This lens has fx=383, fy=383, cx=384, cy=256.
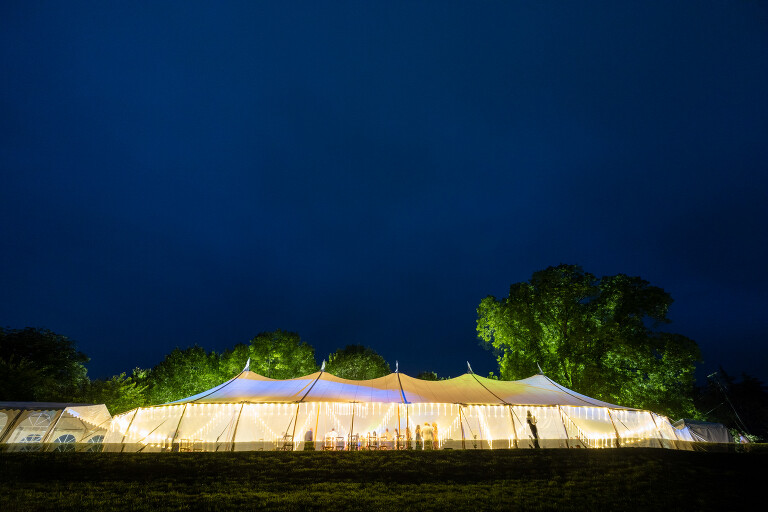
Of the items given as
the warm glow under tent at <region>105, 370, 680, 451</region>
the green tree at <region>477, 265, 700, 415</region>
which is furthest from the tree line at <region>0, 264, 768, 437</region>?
the warm glow under tent at <region>105, 370, 680, 451</region>

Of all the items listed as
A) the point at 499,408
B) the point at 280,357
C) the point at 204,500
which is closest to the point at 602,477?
the point at 499,408

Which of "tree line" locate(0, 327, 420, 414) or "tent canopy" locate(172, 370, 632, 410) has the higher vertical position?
"tree line" locate(0, 327, 420, 414)

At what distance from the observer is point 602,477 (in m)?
6.77

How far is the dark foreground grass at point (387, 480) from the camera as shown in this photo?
546 cm

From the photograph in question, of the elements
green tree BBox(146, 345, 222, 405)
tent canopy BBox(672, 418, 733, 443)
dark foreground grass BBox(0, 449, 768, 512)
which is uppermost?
green tree BBox(146, 345, 222, 405)

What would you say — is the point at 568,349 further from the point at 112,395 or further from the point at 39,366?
the point at 39,366

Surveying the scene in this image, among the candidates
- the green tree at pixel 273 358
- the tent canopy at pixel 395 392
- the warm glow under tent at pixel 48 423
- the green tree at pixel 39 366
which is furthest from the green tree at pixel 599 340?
the green tree at pixel 39 366

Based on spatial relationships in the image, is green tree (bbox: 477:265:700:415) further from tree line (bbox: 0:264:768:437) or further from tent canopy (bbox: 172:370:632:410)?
tent canopy (bbox: 172:370:632:410)

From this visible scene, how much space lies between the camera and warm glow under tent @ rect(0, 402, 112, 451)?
37.6 feet

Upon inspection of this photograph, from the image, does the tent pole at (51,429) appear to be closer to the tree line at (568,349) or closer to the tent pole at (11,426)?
the tent pole at (11,426)

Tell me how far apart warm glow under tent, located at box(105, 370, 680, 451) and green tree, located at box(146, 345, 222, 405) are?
15.2 metres

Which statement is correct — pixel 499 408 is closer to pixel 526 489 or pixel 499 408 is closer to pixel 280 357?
pixel 526 489

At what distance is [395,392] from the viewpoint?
12.4 metres

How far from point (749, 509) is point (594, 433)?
25.7 feet
